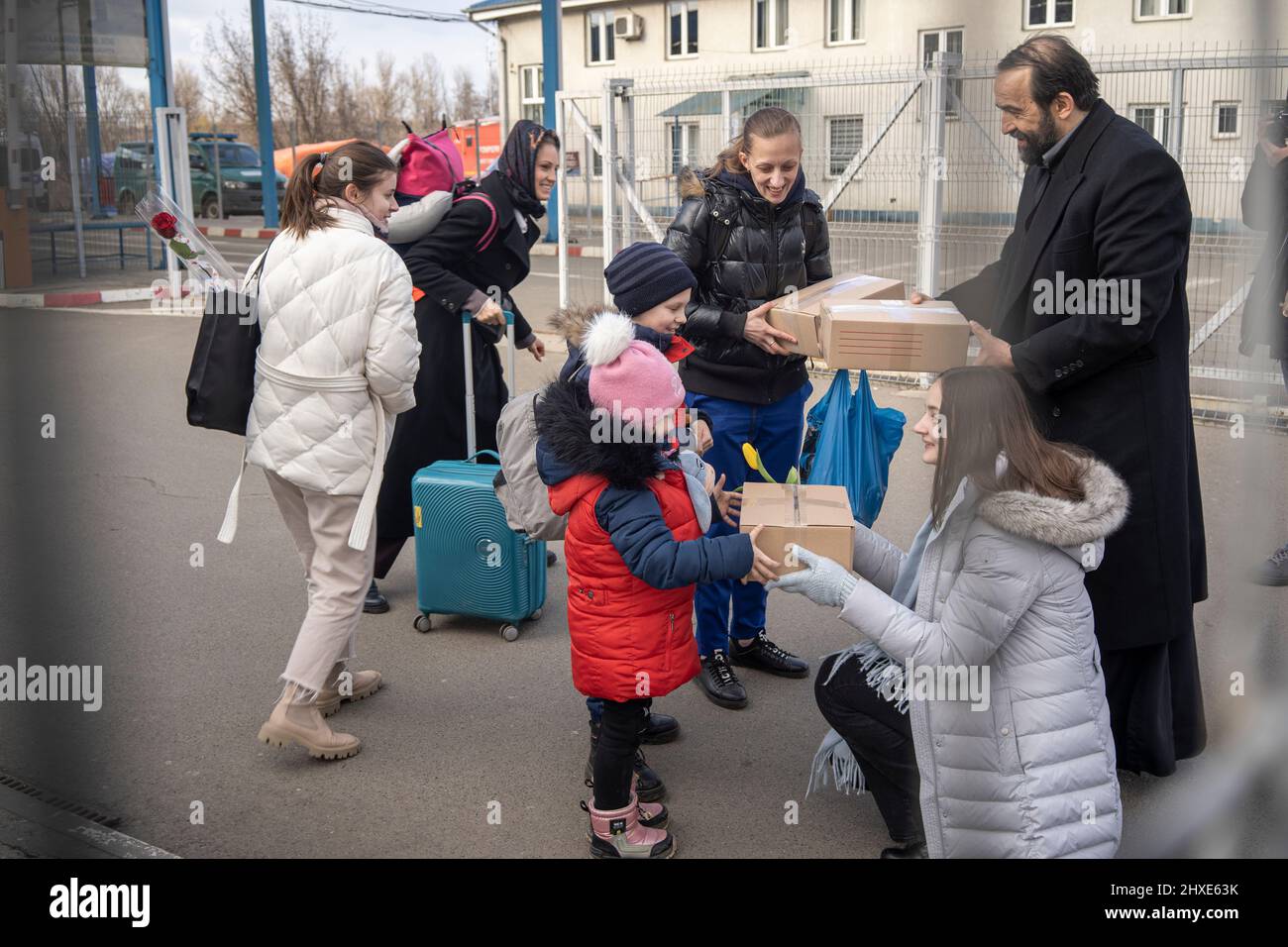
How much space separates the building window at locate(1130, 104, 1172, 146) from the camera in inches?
289

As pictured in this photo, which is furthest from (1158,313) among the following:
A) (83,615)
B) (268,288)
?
(83,615)

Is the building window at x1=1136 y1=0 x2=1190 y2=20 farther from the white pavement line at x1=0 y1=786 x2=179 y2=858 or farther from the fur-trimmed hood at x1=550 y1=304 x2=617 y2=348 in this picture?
the white pavement line at x1=0 y1=786 x2=179 y2=858

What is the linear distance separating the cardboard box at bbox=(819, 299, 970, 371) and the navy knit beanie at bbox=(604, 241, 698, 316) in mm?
431

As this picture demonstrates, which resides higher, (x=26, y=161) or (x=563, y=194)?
(x=563, y=194)

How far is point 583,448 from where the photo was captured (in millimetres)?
2883

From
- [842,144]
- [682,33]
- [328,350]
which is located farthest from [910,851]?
[682,33]

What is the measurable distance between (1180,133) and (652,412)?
20.1 ft

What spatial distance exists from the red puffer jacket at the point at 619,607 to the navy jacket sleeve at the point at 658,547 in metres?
0.06

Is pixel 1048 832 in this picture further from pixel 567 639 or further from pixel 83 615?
pixel 83 615

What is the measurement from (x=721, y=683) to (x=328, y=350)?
1.67 meters

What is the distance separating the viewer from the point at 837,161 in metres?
8.84

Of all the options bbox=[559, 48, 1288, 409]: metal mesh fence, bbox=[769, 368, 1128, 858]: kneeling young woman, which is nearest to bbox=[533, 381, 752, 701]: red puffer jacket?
bbox=[769, 368, 1128, 858]: kneeling young woman

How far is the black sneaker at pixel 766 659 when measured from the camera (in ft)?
13.9

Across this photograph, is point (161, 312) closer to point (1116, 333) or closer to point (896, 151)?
point (896, 151)
